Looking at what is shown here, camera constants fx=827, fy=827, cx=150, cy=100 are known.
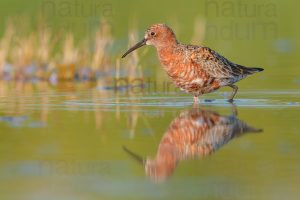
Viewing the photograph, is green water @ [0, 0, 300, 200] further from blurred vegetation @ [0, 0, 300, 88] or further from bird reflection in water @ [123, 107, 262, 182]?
blurred vegetation @ [0, 0, 300, 88]

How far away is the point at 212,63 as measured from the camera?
12.6 metres

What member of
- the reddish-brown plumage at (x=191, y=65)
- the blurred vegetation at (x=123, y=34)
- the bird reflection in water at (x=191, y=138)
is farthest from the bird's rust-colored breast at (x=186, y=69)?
the blurred vegetation at (x=123, y=34)

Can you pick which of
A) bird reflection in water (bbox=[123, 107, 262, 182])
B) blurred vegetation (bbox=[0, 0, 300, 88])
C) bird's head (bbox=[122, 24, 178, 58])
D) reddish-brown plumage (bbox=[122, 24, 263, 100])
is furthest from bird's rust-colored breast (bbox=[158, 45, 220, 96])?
blurred vegetation (bbox=[0, 0, 300, 88])

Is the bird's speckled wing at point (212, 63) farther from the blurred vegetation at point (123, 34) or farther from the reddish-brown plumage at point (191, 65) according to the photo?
the blurred vegetation at point (123, 34)

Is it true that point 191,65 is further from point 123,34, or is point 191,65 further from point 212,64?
point 123,34

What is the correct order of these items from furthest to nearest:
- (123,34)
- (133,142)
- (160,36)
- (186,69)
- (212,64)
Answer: (123,34) < (160,36) < (212,64) < (186,69) < (133,142)

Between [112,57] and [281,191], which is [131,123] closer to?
[281,191]

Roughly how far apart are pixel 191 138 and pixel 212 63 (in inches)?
147

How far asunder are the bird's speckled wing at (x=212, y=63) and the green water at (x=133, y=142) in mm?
452

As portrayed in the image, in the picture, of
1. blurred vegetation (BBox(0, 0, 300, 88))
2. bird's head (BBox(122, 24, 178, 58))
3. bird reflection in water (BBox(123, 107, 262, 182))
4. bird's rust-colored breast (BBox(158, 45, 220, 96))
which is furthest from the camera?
blurred vegetation (BBox(0, 0, 300, 88))

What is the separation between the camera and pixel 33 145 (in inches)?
347

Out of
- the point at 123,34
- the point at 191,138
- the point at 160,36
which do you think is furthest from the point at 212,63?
the point at 123,34

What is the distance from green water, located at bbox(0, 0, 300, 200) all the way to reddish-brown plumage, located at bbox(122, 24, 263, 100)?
12.5 inches

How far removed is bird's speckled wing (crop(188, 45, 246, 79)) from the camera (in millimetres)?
12456
